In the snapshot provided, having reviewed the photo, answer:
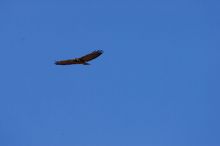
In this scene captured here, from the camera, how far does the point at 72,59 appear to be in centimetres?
6869

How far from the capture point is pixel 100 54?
66.6 m

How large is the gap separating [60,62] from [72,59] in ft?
5.93

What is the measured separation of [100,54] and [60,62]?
4960 millimetres

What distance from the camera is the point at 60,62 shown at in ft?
230

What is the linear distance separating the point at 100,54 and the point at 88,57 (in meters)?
1.11

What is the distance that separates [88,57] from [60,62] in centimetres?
393

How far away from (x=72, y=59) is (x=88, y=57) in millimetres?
2122

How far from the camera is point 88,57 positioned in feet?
220
